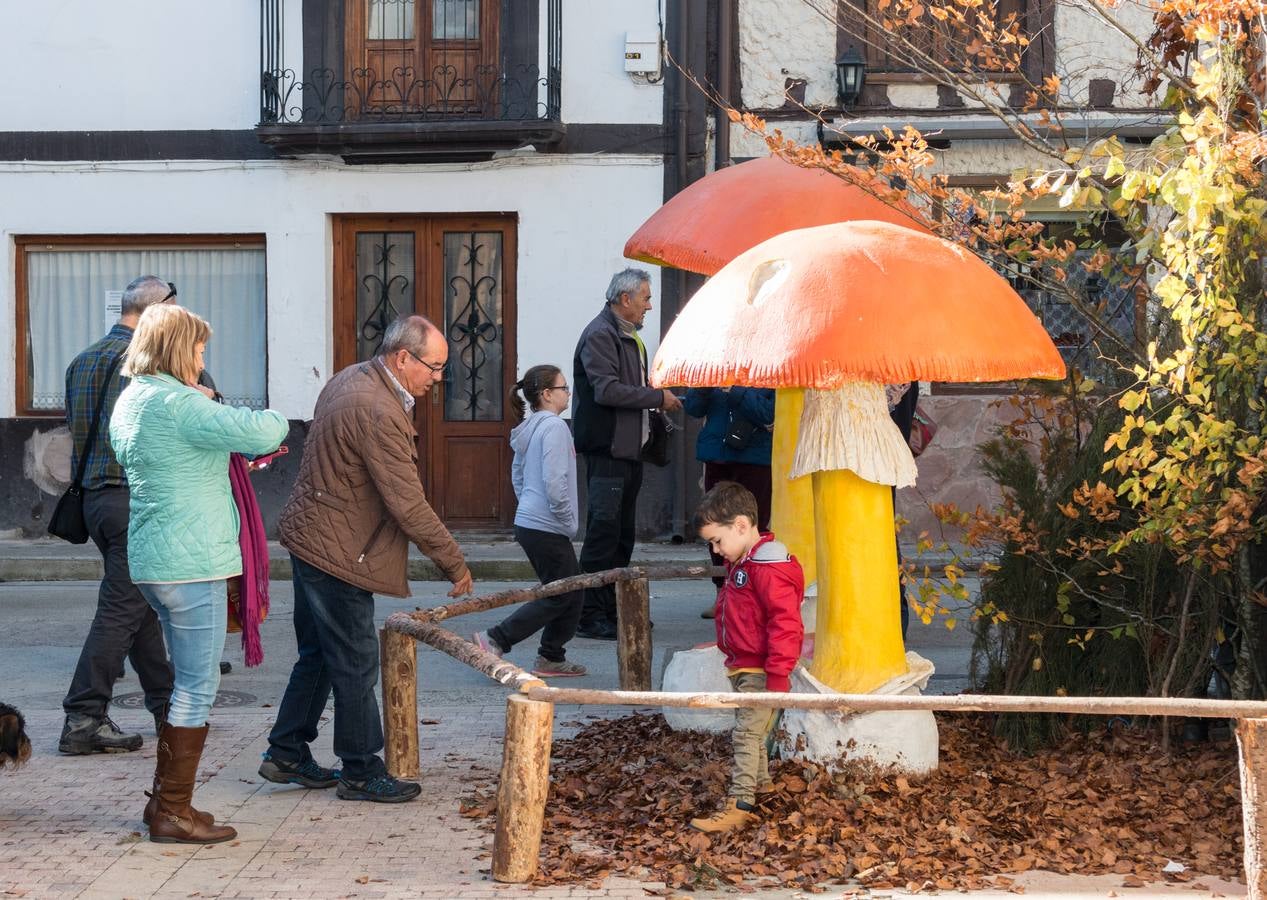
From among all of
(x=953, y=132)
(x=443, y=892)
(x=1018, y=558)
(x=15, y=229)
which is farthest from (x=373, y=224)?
(x=443, y=892)

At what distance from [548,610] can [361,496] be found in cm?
227

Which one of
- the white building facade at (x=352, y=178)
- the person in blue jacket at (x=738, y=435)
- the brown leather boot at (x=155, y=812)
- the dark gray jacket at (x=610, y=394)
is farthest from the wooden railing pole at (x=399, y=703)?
the white building facade at (x=352, y=178)

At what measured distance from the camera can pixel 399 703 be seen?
633cm

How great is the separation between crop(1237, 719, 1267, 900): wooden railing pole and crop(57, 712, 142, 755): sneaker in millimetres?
4427

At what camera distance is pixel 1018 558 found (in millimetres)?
6484

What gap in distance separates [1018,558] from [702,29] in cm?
945

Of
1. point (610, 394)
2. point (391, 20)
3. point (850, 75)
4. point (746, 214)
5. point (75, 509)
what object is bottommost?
point (75, 509)

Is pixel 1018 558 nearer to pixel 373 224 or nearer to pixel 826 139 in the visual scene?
pixel 826 139

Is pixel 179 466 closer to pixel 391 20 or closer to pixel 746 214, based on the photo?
pixel 746 214

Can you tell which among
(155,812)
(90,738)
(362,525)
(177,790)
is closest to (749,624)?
(362,525)

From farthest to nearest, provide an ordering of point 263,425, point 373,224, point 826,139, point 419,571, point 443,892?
point 373,224 → point 826,139 → point 419,571 → point 263,425 → point 443,892

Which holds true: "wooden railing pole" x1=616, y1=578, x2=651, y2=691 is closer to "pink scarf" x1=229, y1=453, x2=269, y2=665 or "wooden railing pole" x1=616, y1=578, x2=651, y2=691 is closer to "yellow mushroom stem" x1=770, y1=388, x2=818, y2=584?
"yellow mushroom stem" x1=770, y1=388, x2=818, y2=584

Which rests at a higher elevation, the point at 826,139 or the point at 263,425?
the point at 826,139

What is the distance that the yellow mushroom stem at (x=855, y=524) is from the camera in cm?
588
